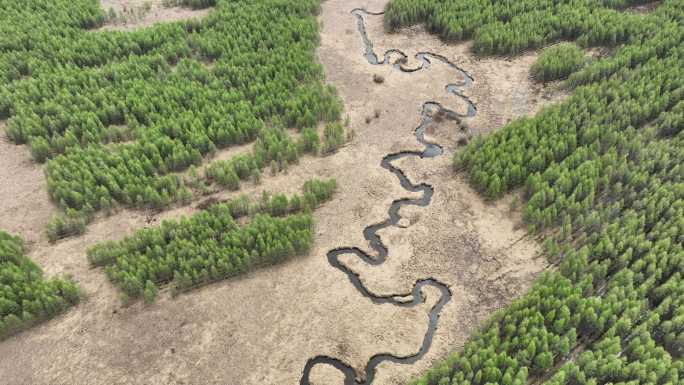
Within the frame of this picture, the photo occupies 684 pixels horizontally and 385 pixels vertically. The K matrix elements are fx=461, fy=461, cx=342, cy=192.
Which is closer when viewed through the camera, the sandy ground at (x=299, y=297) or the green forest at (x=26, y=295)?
the sandy ground at (x=299, y=297)

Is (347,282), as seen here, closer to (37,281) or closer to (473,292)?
(473,292)

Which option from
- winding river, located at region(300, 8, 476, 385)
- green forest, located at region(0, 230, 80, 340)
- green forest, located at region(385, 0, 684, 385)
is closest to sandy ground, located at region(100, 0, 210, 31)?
winding river, located at region(300, 8, 476, 385)

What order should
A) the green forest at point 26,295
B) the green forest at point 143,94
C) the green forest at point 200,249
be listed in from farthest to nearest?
the green forest at point 143,94
the green forest at point 200,249
the green forest at point 26,295

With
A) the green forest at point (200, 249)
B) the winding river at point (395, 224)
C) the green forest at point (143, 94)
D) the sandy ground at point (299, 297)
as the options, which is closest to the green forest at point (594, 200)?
the sandy ground at point (299, 297)

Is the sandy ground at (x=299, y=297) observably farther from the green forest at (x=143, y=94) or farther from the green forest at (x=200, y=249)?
the green forest at (x=143, y=94)

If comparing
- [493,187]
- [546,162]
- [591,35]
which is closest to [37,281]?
[493,187]

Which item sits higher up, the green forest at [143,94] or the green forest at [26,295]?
the green forest at [143,94]
